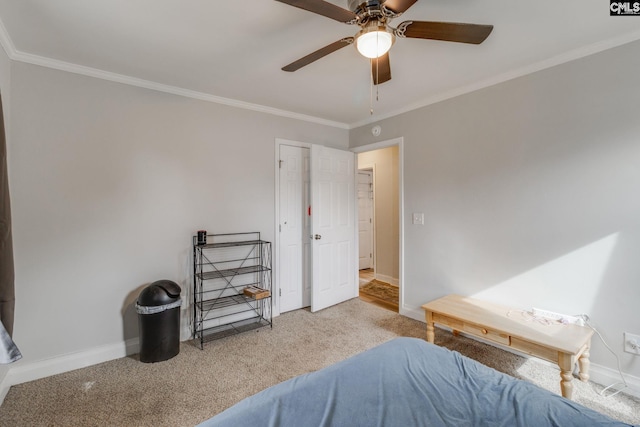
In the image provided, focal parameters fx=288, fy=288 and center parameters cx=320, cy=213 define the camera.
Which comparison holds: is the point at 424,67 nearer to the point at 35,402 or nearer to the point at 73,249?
the point at 73,249

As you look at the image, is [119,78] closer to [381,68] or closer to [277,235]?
[277,235]

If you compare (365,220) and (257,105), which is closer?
(257,105)

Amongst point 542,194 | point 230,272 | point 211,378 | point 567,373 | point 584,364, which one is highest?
point 542,194

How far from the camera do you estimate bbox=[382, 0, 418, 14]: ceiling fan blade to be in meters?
1.32

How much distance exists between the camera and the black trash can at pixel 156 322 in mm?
2408

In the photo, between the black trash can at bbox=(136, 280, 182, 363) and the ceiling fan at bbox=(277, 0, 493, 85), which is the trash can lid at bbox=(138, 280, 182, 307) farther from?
A: the ceiling fan at bbox=(277, 0, 493, 85)

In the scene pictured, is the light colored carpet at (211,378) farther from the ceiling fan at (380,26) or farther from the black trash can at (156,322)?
the ceiling fan at (380,26)

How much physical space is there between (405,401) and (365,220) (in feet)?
17.0

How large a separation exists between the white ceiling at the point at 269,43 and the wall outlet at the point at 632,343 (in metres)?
2.05

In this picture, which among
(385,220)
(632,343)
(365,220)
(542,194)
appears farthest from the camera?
(365,220)

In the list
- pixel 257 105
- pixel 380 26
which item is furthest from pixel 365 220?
pixel 380 26

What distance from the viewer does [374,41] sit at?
1460mm

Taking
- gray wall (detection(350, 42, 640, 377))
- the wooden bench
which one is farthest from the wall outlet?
the wooden bench

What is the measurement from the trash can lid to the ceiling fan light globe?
2.39 meters
